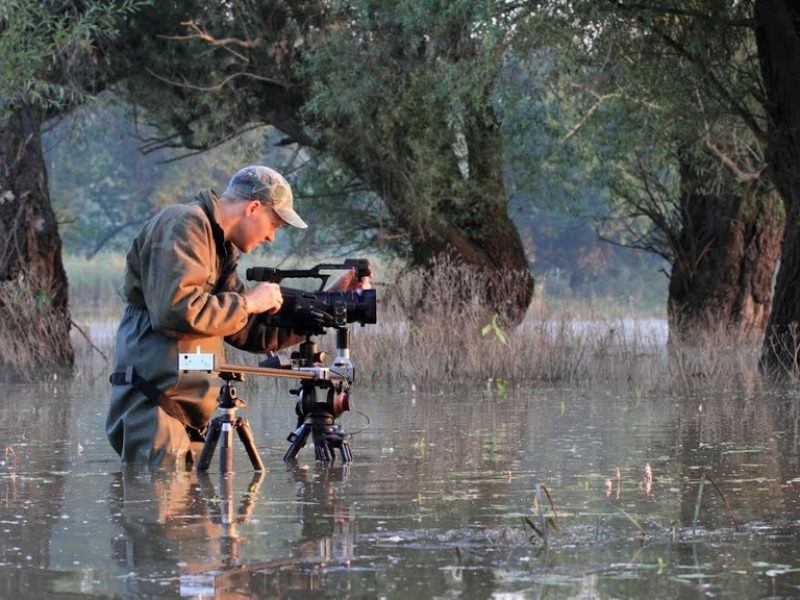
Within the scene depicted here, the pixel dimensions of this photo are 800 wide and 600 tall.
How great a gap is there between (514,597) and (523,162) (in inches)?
699

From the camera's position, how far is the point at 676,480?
8750 mm

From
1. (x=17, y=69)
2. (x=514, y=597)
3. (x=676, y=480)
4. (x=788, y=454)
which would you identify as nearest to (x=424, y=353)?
(x=17, y=69)

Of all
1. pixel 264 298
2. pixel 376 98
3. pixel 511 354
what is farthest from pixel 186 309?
pixel 376 98

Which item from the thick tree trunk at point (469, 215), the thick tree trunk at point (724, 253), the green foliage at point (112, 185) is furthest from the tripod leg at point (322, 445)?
the green foliage at point (112, 185)

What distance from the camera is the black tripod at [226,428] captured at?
27.1 feet

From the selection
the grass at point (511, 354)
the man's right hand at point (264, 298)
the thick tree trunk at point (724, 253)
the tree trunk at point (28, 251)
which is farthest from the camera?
the thick tree trunk at point (724, 253)

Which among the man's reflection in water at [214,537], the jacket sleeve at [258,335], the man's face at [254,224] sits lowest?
the man's reflection in water at [214,537]

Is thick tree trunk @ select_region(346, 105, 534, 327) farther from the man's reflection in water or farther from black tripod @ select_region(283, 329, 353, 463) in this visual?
the man's reflection in water

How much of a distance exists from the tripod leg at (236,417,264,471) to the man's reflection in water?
0.23 ft

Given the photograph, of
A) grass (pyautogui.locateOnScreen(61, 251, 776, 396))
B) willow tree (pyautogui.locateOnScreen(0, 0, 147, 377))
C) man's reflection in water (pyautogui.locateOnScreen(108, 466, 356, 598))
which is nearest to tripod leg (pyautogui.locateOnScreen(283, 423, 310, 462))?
man's reflection in water (pyautogui.locateOnScreen(108, 466, 356, 598))

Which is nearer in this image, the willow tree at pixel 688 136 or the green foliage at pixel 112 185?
the willow tree at pixel 688 136

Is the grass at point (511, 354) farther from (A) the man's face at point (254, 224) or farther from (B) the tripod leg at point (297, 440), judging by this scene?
Result: (A) the man's face at point (254, 224)

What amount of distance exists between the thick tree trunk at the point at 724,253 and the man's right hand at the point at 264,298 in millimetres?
15016

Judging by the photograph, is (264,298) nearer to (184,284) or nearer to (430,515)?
(184,284)
